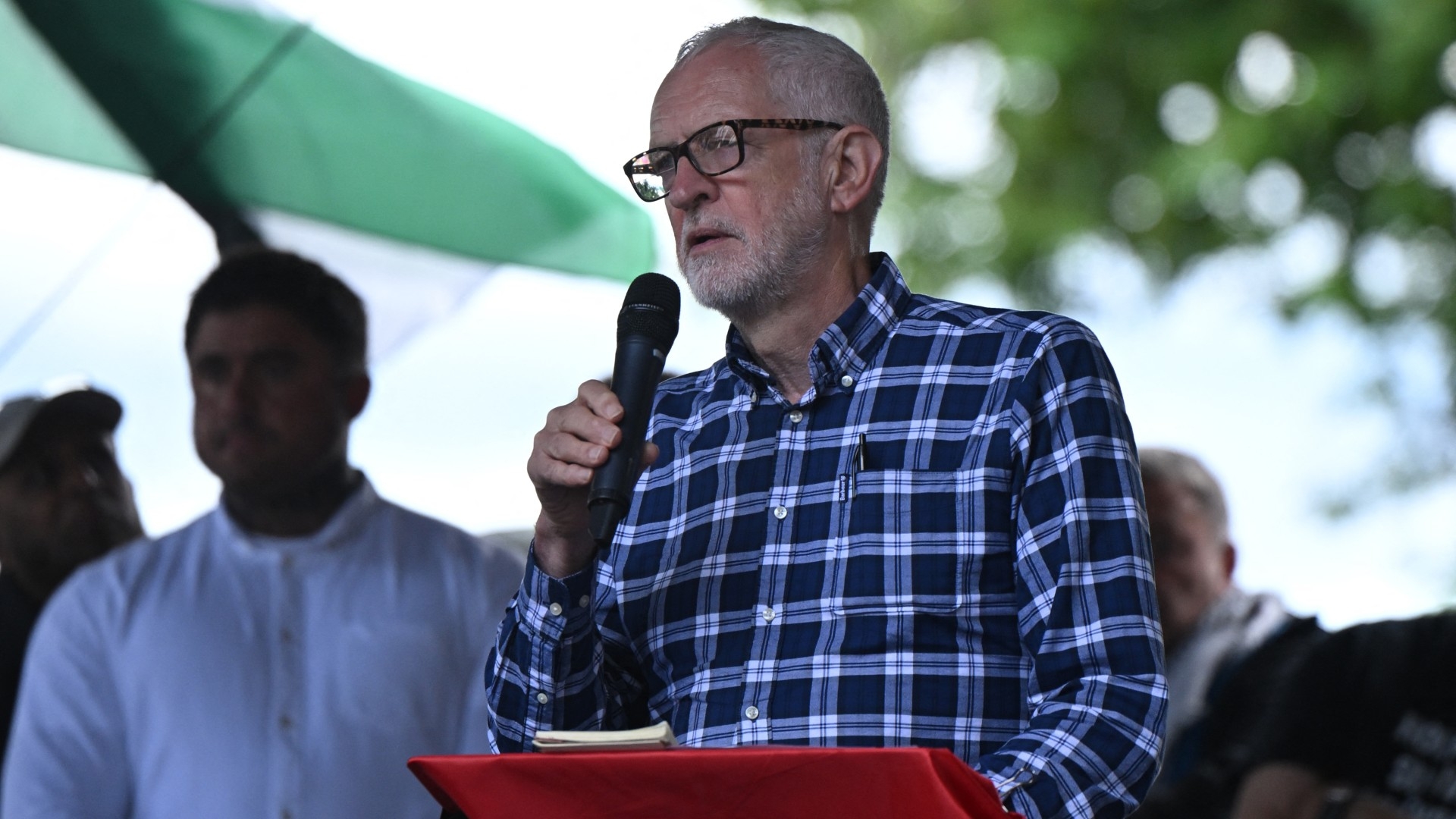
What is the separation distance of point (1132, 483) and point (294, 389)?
222 centimetres

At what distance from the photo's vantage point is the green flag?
12.2ft

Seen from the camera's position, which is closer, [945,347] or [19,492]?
[945,347]

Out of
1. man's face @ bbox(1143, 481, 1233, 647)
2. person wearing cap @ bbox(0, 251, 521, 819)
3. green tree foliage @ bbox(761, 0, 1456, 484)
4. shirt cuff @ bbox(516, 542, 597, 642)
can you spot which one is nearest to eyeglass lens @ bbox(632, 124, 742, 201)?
shirt cuff @ bbox(516, 542, 597, 642)

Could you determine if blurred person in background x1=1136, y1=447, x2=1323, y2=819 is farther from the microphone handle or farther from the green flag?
the microphone handle

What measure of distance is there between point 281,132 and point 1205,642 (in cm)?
268

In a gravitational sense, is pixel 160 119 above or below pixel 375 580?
above

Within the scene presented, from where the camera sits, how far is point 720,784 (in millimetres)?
1364

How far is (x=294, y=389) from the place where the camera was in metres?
3.50

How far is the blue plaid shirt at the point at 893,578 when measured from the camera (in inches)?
67.6

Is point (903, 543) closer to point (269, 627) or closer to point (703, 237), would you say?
point (703, 237)

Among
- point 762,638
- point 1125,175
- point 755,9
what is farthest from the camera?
point 755,9

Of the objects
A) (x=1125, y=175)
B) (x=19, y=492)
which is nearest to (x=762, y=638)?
(x=19, y=492)

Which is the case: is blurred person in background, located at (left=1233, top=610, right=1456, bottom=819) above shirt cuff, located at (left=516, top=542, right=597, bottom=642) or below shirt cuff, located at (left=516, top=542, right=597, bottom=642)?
below

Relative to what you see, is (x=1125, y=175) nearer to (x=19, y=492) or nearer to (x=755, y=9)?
(x=755, y=9)
